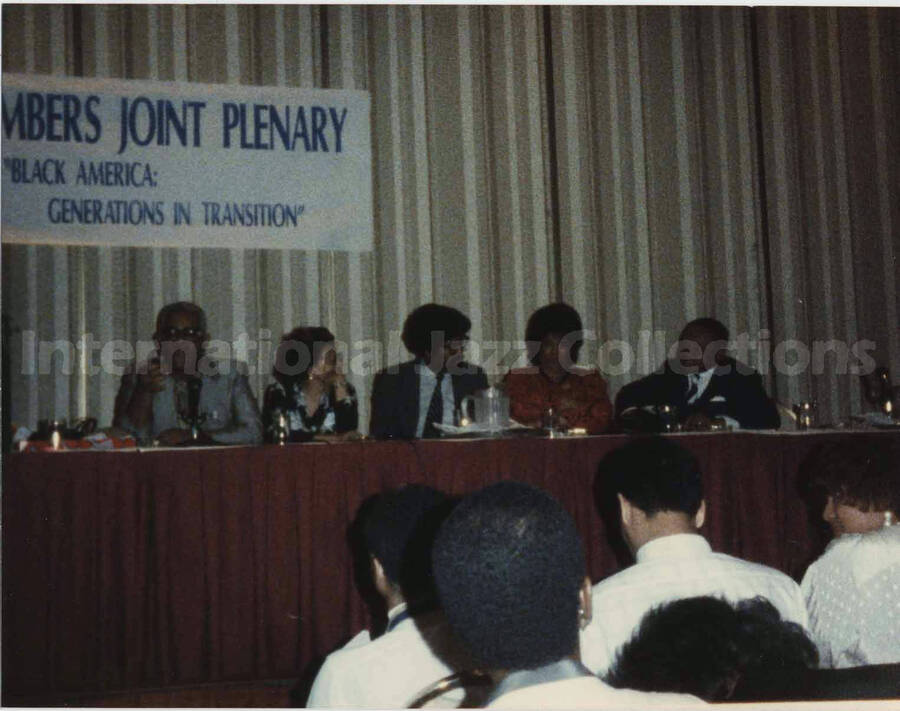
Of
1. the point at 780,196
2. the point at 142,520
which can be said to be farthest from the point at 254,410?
the point at 780,196

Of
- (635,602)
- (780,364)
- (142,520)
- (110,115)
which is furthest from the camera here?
(780,364)

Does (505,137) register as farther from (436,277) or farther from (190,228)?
(190,228)

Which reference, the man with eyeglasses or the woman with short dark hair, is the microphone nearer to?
the man with eyeglasses

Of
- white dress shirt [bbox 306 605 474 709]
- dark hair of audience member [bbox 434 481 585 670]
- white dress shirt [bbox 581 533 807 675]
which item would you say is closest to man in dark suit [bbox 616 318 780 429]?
Result: white dress shirt [bbox 581 533 807 675]

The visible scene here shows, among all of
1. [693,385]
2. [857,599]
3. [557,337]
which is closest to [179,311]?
[557,337]

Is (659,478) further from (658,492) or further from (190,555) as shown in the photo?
(190,555)

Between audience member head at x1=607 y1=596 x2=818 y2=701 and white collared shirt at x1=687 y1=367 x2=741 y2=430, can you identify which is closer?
audience member head at x1=607 y1=596 x2=818 y2=701

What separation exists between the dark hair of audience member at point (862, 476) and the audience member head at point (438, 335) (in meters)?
1.82

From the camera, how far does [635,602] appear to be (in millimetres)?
1433

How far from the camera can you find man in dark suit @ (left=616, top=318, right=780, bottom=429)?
11.6 ft

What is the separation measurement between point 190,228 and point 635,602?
10.7 ft

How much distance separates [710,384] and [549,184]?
1.62 m

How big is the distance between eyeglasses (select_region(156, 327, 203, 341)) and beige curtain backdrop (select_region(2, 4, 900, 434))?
0.98 meters

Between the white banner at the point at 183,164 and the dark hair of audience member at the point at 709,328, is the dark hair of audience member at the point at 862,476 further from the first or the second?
the white banner at the point at 183,164
